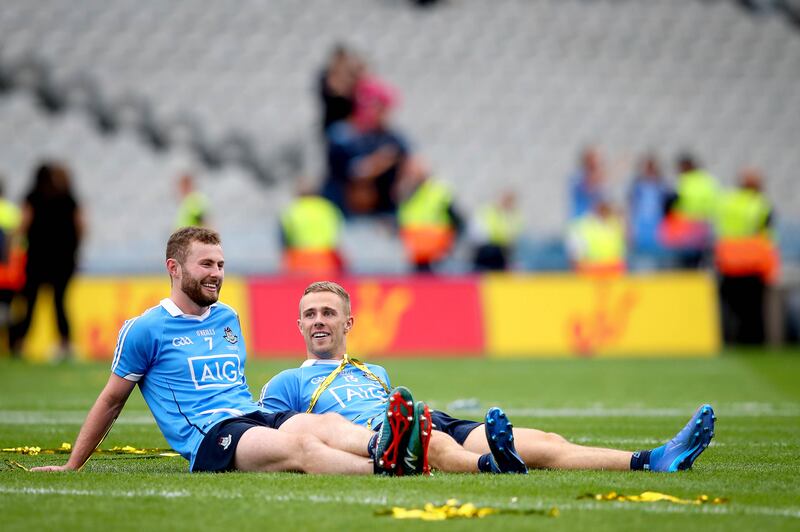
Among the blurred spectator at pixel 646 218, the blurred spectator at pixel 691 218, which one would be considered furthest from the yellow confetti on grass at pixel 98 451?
the blurred spectator at pixel 646 218

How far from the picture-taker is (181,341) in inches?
273

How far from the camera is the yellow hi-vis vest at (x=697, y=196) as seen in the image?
2216 cm

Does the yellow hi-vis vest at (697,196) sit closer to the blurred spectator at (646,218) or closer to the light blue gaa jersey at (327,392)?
the blurred spectator at (646,218)

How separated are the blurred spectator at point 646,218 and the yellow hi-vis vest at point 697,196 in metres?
1.00

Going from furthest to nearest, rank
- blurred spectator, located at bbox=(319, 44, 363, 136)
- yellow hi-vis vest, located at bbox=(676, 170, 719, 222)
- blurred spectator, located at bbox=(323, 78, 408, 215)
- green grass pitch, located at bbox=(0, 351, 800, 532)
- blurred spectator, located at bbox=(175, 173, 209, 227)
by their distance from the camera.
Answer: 1. blurred spectator, located at bbox=(319, 44, 363, 136)
2. blurred spectator, located at bbox=(323, 78, 408, 215)
3. yellow hi-vis vest, located at bbox=(676, 170, 719, 222)
4. blurred spectator, located at bbox=(175, 173, 209, 227)
5. green grass pitch, located at bbox=(0, 351, 800, 532)

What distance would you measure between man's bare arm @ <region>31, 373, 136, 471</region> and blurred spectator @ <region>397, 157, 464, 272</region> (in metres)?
14.8

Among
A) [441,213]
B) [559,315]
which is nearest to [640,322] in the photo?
[559,315]

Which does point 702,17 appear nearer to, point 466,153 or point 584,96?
point 584,96

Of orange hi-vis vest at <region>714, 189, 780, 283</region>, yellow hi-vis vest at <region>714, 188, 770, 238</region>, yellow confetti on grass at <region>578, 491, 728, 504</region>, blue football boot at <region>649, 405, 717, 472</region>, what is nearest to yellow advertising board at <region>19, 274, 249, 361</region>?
orange hi-vis vest at <region>714, 189, 780, 283</region>

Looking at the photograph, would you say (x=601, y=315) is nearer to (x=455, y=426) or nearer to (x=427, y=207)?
(x=427, y=207)

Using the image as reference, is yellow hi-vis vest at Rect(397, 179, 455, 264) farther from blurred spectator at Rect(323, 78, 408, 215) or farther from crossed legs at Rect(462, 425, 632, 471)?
crossed legs at Rect(462, 425, 632, 471)

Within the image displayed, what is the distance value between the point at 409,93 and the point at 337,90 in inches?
85.3

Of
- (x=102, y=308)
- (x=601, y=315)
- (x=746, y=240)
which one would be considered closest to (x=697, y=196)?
(x=746, y=240)

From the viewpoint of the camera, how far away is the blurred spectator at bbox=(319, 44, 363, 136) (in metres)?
26.0
